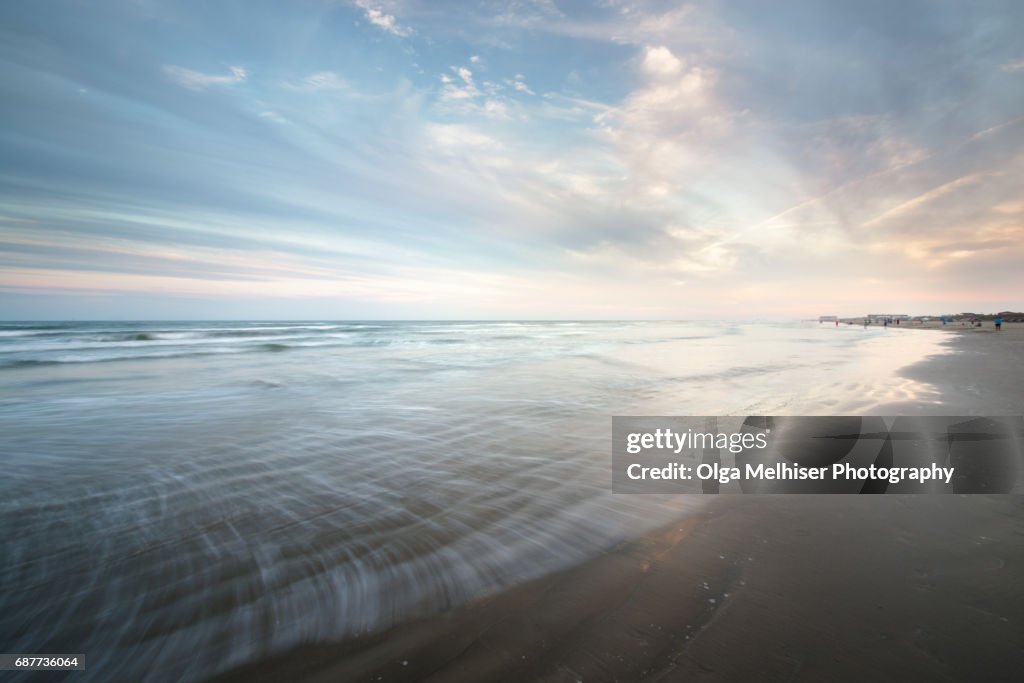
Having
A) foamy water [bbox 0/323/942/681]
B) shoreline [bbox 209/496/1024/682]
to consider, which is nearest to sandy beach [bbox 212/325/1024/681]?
shoreline [bbox 209/496/1024/682]

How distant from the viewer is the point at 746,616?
2.39 meters

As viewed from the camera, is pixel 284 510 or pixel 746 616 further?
pixel 284 510

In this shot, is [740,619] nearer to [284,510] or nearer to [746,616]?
[746,616]

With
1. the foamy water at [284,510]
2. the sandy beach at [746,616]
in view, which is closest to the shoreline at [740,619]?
the sandy beach at [746,616]

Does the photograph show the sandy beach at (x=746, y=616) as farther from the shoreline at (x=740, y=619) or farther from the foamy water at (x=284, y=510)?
the foamy water at (x=284, y=510)

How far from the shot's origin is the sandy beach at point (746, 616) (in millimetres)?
2043

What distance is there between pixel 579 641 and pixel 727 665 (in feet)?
2.41

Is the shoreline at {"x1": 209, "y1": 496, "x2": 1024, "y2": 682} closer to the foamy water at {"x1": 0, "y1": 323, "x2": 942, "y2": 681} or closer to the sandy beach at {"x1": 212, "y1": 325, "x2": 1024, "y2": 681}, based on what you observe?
the sandy beach at {"x1": 212, "y1": 325, "x2": 1024, "y2": 681}

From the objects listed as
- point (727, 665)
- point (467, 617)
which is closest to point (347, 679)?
point (467, 617)

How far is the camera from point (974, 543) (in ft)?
10.4

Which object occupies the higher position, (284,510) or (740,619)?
(740,619)

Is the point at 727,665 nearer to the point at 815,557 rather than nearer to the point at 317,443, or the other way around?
the point at 815,557

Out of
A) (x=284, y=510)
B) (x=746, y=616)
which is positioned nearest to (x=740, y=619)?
(x=746, y=616)

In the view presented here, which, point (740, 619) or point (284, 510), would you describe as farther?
point (284, 510)
